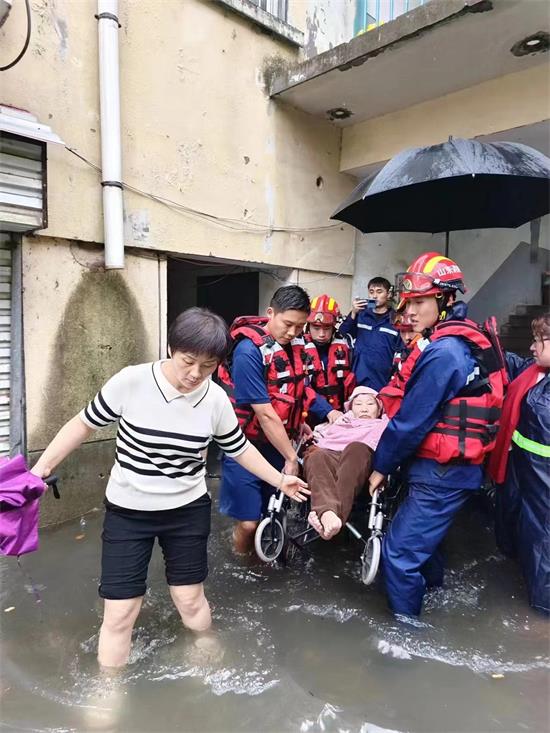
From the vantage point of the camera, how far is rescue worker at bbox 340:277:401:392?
5.02 metres

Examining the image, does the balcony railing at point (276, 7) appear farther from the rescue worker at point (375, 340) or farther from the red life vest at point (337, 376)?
the red life vest at point (337, 376)

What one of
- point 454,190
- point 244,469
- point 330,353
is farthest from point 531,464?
point 454,190

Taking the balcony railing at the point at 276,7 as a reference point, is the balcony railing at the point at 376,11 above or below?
above

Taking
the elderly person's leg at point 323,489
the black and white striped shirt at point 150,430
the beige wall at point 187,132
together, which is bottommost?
the elderly person's leg at point 323,489

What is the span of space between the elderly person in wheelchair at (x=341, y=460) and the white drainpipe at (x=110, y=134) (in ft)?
7.88

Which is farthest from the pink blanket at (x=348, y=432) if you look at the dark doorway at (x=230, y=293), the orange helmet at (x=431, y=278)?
the dark doorway at (x=230, y=293)

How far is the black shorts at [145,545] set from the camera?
2285 mm

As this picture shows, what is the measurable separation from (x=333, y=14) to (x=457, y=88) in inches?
83.7

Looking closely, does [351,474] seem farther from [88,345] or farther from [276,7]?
[276,7]

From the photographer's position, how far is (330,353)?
4.74 meters

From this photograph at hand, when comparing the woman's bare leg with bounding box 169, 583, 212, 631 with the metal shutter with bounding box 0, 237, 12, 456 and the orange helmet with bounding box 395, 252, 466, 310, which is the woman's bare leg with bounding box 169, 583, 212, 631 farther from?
the metal shutter with bounding box 0, 237, 12, 456

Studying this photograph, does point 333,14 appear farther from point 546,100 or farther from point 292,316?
point 292,316

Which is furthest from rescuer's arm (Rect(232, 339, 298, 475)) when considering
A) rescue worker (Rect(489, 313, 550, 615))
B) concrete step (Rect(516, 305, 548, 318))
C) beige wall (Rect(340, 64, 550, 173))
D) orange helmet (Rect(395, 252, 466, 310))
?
concrete step (Rect(516, 305, 548, 318))

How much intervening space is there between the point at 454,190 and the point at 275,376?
2365mm
